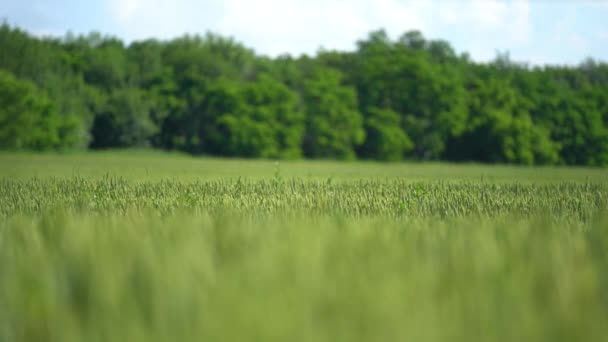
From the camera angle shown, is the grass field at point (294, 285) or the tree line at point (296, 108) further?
the tree line at point (296, 108)

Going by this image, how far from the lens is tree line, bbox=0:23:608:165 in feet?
187

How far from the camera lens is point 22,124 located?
4966cm

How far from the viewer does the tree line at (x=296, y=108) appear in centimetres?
5709

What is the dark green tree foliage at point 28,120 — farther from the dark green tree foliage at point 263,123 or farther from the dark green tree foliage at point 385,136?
the dark green tree foliage at point 385,136

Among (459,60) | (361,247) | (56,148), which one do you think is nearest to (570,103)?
(459,60)

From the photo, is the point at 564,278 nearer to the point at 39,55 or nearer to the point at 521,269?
the point at 521,269

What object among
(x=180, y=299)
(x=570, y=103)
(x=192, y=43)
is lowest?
(x=180, y=299)

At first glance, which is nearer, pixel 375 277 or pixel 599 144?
pixel 375 277

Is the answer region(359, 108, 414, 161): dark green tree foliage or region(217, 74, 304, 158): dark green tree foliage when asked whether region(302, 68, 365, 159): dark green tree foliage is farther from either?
region(217, 74, 304, 158): dark green tree foliage

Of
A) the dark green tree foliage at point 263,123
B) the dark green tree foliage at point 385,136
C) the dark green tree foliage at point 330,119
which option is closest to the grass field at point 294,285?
the dark green tree foliage at point 263,123

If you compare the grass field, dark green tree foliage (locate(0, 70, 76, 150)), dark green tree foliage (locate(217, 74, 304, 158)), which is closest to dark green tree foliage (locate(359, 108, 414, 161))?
dark green tree foliage (locate(217, 74, 304, 158))

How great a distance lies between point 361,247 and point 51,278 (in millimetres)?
1768

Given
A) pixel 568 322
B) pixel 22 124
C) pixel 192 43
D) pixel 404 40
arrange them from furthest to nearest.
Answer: pixel 404 40
pixel 192 43
pixel 22 124
pixel 568 322

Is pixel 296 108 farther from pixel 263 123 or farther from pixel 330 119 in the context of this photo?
pixel 263 123
